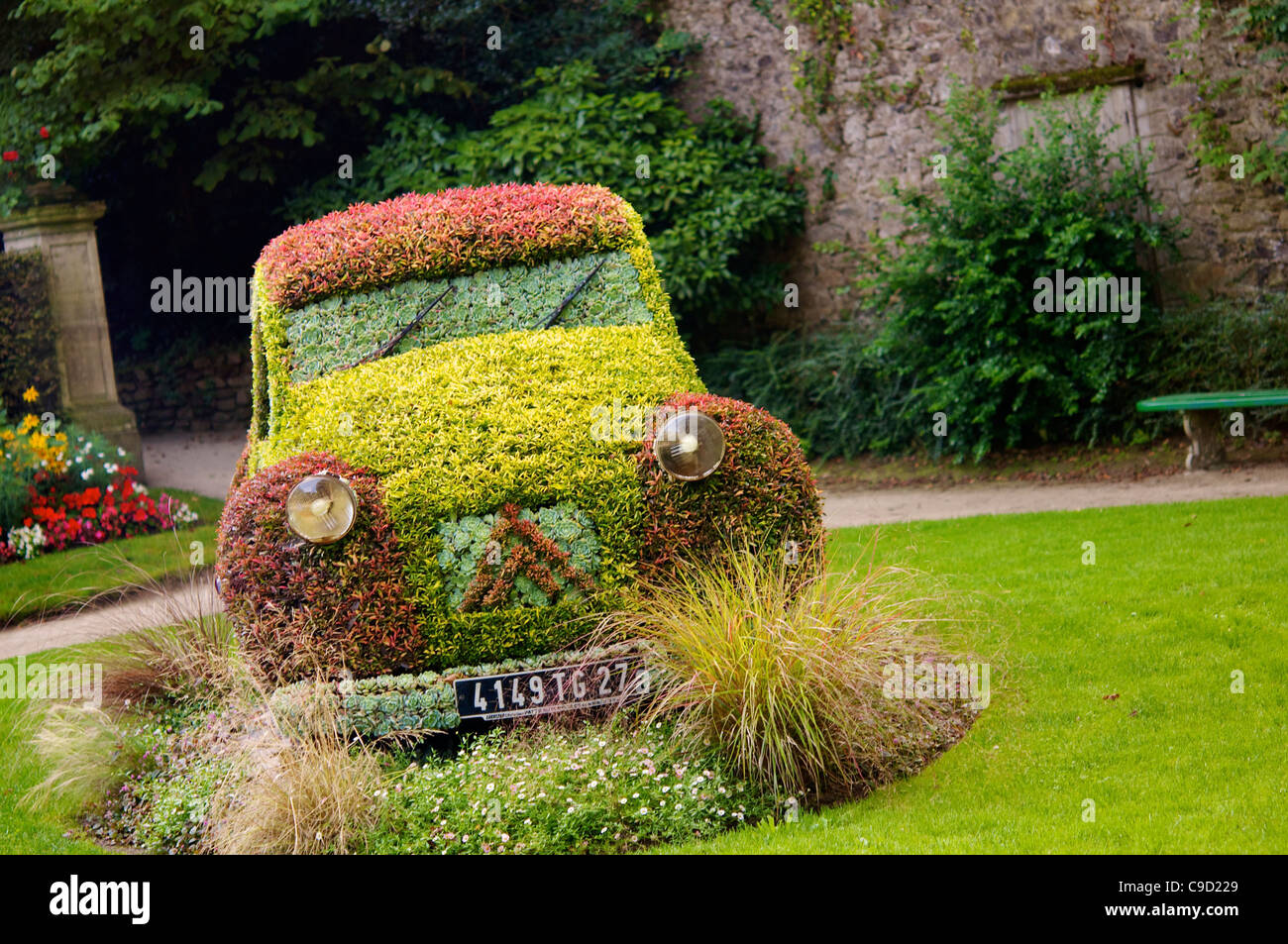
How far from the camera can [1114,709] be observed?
5301 mm

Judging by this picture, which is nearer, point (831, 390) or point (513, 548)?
point (513, 548)

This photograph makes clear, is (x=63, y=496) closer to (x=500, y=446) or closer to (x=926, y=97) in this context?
(x=500, y=446)

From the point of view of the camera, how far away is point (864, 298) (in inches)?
503

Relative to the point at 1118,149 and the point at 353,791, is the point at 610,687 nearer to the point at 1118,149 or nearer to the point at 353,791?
the point at 353,791

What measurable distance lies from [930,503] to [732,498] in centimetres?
580

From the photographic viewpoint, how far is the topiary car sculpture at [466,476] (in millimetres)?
4824

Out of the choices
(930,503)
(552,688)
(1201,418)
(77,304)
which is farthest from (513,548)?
(77,304)

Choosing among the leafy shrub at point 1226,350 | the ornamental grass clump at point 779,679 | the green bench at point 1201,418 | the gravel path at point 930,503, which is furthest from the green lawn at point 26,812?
the leafy shrub at point 1226,350

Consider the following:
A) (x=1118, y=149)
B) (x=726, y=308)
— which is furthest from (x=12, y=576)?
(x=1118, y=149)

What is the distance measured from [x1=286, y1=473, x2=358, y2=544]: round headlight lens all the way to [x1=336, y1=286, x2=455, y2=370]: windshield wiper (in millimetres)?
1090

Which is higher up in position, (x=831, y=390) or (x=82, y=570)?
(x=831, y=390)

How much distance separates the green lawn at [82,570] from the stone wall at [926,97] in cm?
704

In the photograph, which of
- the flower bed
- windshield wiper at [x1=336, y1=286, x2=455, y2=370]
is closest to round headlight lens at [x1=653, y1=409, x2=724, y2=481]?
windshield wiper at [x1=336, y1=286, x2=455, y2=370]

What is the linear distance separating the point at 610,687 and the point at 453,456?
109 cm
